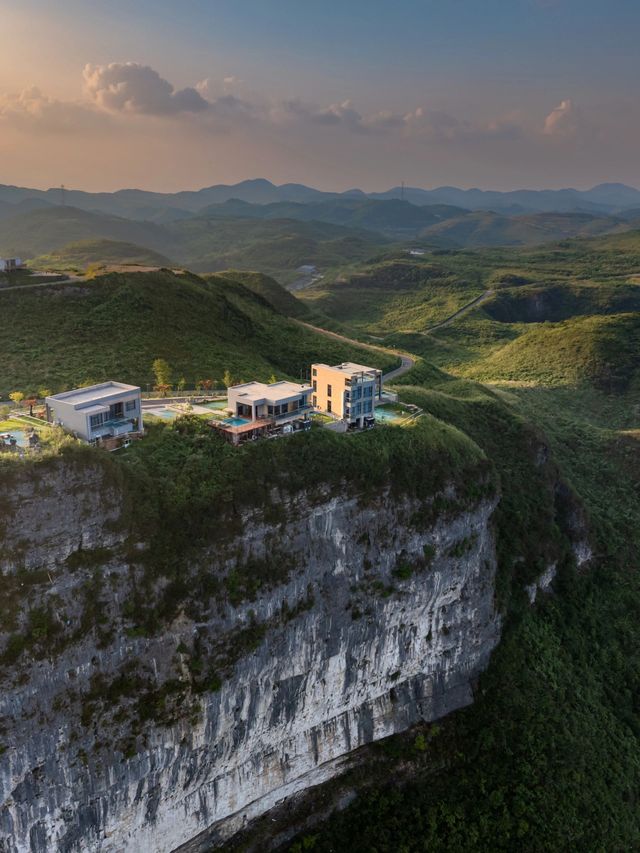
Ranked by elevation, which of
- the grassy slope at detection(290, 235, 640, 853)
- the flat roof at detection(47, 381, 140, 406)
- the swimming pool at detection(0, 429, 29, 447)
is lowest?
the grassy slope at detection(290, 235, 640, 853)

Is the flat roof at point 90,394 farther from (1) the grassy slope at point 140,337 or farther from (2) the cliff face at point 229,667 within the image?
(1) the grassy slope at point 140,337

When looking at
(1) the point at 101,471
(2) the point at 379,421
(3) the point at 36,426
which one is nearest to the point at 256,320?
(2) the point at 379,421

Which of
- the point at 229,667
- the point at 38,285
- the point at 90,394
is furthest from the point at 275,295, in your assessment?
the point at 229,667

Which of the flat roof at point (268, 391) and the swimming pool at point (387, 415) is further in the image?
the swimming pool at point (387, 415)

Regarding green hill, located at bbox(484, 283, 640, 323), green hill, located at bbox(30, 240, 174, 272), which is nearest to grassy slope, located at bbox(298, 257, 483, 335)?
green hill, located at bbox(484, 283, 640, 323)

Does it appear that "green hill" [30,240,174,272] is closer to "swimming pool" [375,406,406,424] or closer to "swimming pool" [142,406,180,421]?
"swimming pool" [142,406,180,421]

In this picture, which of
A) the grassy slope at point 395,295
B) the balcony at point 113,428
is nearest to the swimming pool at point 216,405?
the balcony at point 113,428

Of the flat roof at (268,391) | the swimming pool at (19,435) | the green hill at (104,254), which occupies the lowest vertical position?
the swimming pool at (19,435)
